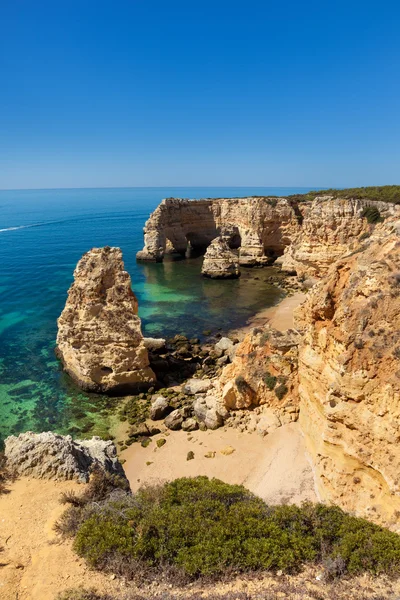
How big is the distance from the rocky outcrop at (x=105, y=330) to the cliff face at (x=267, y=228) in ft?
77.0

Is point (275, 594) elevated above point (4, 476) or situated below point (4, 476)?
above

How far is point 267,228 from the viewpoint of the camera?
184 feet

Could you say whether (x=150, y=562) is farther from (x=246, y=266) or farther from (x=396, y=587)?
(x=246, y=266)

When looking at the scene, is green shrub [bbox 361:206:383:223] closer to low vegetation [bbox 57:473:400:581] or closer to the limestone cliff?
the limestone cliff

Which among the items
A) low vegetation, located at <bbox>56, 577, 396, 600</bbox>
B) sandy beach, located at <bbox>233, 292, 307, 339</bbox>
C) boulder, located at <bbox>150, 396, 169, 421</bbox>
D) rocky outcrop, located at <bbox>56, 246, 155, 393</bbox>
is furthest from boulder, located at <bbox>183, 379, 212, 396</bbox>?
low vegetation, located at <bbox>56, 577, 396, 600</bbox>

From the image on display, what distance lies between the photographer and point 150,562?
700 centimetres

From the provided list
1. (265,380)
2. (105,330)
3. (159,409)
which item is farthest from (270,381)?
(105,330)

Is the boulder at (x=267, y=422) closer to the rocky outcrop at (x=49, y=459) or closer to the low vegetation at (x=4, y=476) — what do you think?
the rocky outcrop at (x=49, y=459)

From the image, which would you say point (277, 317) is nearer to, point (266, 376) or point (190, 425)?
point (266, 376)

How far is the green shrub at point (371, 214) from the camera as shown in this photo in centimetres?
3902

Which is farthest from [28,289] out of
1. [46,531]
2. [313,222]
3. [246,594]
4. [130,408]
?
[246,594]

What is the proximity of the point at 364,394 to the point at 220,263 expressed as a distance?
4096 centimetres

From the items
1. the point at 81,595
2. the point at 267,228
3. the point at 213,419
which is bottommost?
the point at 213,419

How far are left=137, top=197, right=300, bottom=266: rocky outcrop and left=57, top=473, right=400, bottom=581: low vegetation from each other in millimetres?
46905
